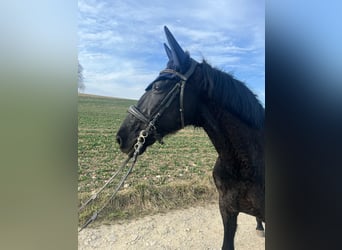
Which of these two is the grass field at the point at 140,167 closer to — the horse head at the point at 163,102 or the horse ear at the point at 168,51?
the horse head at the point at 163,102

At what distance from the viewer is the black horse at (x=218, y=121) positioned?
66.4 inches

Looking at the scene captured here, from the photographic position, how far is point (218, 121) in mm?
1801

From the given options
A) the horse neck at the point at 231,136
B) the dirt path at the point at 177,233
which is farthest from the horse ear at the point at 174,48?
the dirt path at the point at 177,233

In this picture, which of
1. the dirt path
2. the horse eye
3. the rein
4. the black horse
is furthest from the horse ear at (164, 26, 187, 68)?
the dirt path

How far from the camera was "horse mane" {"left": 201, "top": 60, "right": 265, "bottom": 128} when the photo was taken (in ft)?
5.71

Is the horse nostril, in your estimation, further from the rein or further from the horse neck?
the horse neck

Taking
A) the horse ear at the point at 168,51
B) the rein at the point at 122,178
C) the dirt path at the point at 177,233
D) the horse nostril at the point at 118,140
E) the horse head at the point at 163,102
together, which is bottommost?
the dirt path at the point at 177,233

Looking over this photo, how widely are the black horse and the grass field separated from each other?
0.23 ft

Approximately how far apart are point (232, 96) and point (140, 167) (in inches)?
30.3

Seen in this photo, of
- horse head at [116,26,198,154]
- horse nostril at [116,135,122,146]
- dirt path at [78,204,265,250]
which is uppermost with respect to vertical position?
horse head at [116,26,198,154]

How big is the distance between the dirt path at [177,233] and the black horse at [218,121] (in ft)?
0.24

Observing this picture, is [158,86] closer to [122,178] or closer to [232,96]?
[232,96]

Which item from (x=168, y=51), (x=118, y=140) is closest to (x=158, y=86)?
(x=168, y=51)
